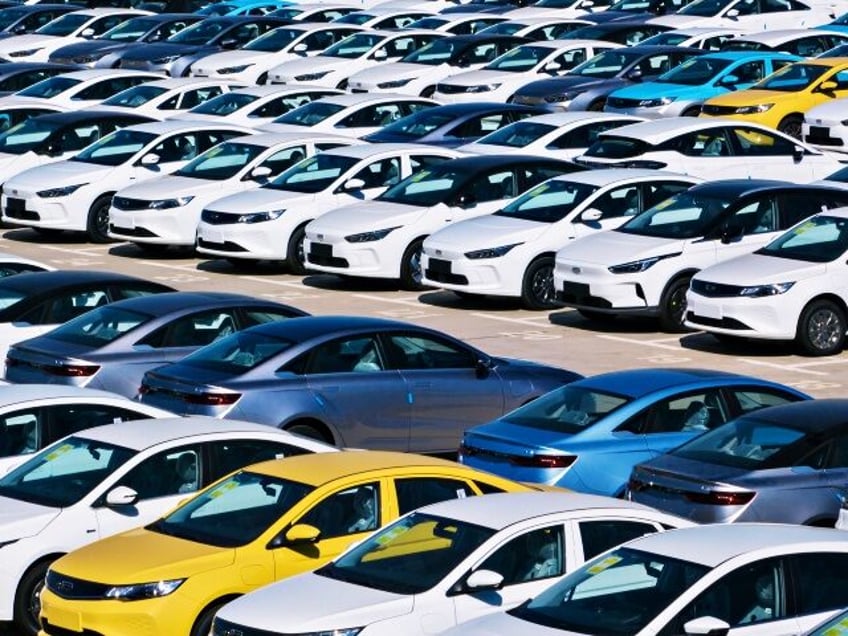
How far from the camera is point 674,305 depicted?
23000 mm

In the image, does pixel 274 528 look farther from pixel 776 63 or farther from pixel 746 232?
pixel 776 63

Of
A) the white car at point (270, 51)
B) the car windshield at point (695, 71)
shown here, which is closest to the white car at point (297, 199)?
the car windshield at point (695, 71)

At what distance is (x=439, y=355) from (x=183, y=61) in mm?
22723

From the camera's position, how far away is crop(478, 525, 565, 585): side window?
11320mm

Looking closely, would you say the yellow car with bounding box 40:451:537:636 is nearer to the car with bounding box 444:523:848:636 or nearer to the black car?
the car with bounding box 444:523:848:636

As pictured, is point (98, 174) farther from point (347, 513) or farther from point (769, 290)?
point (347, 513)

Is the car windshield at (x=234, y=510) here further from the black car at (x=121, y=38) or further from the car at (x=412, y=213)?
the black car at (x=121, y=38)

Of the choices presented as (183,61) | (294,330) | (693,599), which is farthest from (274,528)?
(183,61)

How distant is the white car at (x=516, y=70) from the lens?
3538 centimetres

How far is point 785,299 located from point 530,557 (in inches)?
411

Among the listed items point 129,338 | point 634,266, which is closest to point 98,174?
point 634,266

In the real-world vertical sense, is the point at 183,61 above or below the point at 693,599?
below

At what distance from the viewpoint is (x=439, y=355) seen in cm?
1762

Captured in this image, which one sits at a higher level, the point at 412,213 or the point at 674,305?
the point at 412,213
